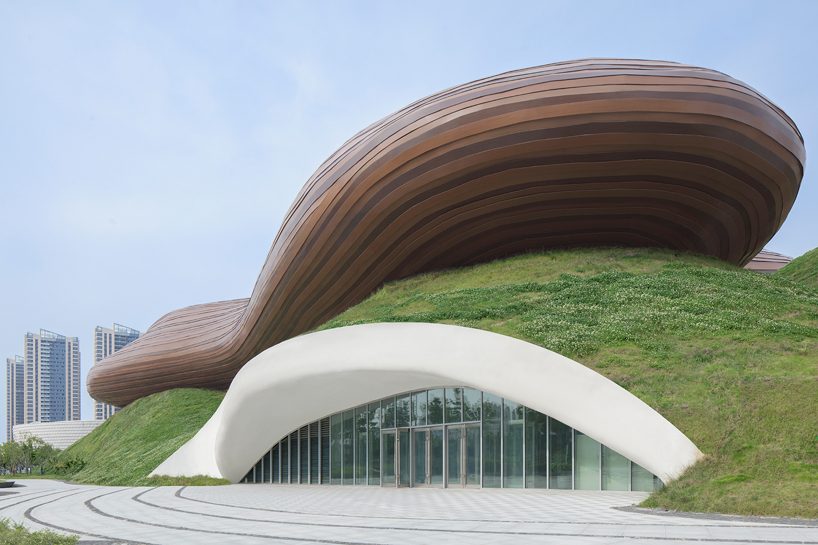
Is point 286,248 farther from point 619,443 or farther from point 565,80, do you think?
point 619,443

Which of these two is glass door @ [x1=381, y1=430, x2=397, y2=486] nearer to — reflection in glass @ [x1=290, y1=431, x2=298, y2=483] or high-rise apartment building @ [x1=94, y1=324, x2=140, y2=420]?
reflection in glass @ [x1=290, y1=431, x2=298, y2=483]

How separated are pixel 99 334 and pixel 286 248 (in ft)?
351

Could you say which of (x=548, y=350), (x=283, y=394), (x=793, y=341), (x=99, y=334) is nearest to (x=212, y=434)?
(x=283, y=394)

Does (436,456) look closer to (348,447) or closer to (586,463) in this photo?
(348,447)

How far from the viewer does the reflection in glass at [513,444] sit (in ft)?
64.3

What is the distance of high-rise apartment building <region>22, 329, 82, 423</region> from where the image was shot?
135 meters

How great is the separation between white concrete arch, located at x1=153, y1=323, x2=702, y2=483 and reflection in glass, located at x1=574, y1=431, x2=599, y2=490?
105cm

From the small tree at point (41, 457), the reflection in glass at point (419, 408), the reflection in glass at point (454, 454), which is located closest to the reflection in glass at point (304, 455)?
the reflection in glass at point (419, 408)

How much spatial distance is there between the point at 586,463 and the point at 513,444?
2141 mm

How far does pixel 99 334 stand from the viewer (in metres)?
125

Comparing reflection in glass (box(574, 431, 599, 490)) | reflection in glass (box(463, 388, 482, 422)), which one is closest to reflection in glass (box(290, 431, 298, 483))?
reflection in glass (box(463, 388, 482, 422))

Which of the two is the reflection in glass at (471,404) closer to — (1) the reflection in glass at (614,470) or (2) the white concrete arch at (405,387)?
(2) the white concrete arch at (405,387)

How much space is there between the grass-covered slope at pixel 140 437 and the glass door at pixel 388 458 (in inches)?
Result: 435

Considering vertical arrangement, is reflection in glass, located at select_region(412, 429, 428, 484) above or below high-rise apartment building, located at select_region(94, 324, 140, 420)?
below
